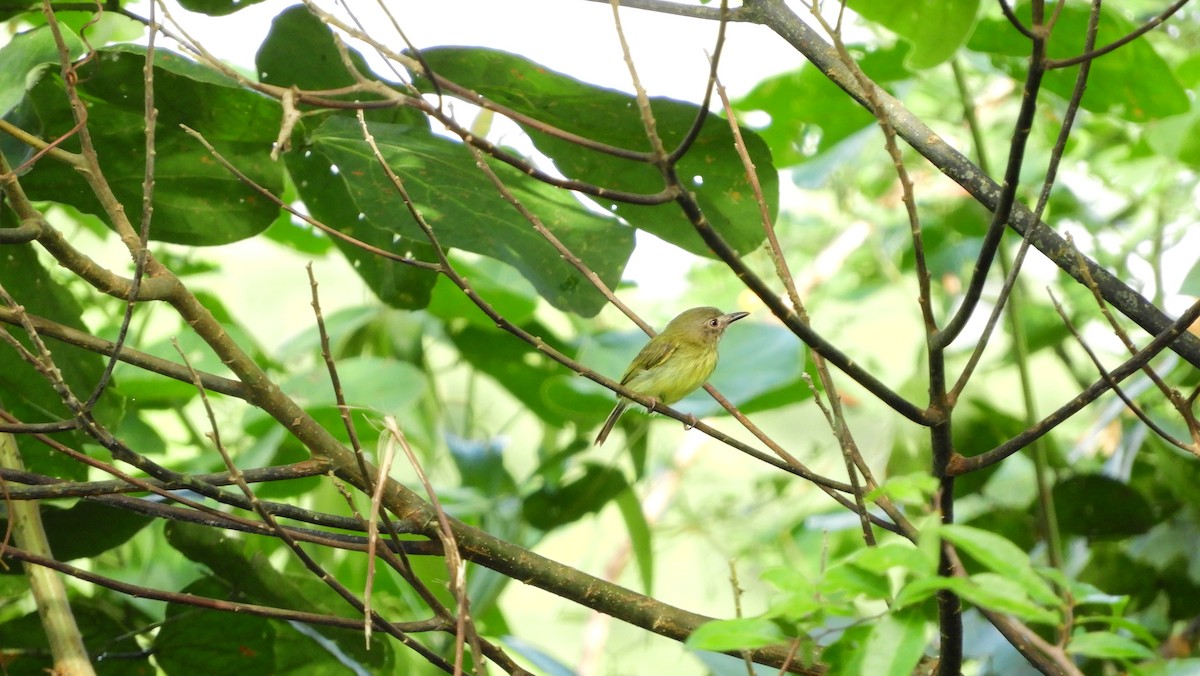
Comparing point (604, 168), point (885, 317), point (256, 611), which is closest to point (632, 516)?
point (604, 168)

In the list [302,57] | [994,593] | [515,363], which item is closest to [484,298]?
[515,363]

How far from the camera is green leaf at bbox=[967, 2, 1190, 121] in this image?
198 centimetres

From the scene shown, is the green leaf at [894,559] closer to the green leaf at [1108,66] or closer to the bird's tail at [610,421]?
the green leaf at [1108,66]

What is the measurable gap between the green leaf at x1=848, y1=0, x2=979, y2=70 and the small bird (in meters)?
1.28

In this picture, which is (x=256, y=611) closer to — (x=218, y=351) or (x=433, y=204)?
(x=218, y=351)

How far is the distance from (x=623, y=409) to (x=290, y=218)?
1.13 meters

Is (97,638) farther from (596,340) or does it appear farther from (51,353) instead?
(596,340)

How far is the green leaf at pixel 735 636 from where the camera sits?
2.82 ft

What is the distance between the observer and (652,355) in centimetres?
314

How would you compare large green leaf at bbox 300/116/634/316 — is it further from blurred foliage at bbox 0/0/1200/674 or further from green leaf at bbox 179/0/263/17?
green leaf at bbox 179/0/263/17

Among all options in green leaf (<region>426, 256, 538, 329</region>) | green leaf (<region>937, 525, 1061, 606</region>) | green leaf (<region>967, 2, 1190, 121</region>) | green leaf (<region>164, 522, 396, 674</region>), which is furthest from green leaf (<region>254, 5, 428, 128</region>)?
green leaf (<region>937, 525, 1061, 606</region>)

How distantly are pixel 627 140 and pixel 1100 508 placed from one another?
158cm

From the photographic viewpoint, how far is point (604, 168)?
6.29ft

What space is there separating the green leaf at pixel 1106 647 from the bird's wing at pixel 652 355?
2.30 meters
